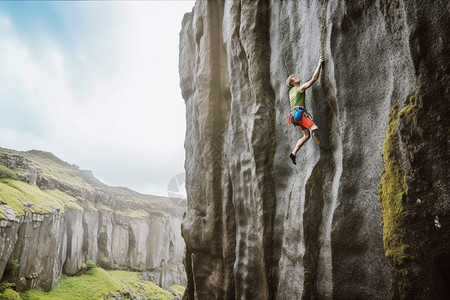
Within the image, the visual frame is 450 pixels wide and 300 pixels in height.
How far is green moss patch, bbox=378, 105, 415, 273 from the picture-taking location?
17.9 feet

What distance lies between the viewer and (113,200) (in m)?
51.6

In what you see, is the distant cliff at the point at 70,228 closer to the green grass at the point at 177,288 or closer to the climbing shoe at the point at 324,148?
the green grass at the point at 177,288

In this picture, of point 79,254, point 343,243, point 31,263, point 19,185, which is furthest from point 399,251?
point 79,254

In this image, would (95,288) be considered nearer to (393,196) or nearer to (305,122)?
(305,122)

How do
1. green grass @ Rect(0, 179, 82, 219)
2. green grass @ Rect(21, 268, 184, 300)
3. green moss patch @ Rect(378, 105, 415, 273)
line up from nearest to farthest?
green moss patch @ Rect(378, 105, 415, 273), green grass @ Rect(0, 179, 82, 219), green grass @ Rect(21, 268, 184, 300)

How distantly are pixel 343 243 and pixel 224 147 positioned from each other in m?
9.36

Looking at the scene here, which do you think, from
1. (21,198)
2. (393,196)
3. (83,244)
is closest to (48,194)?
(21,198)

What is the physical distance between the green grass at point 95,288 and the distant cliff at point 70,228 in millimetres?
1048

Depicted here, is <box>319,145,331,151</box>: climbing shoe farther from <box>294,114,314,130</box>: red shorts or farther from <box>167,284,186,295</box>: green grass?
<box>167,284,186,295</box>: green grass

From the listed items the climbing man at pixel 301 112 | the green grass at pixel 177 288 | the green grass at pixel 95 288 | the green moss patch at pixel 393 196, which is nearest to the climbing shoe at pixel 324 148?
the climbing man at pixel 301 112

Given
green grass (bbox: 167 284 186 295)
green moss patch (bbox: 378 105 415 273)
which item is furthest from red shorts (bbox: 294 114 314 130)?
green grass (bbox: 167 284 186 295)

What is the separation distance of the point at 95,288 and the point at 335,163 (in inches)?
1430

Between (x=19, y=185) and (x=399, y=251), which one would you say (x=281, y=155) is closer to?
(x=399, y=251)

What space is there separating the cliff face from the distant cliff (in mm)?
19672
